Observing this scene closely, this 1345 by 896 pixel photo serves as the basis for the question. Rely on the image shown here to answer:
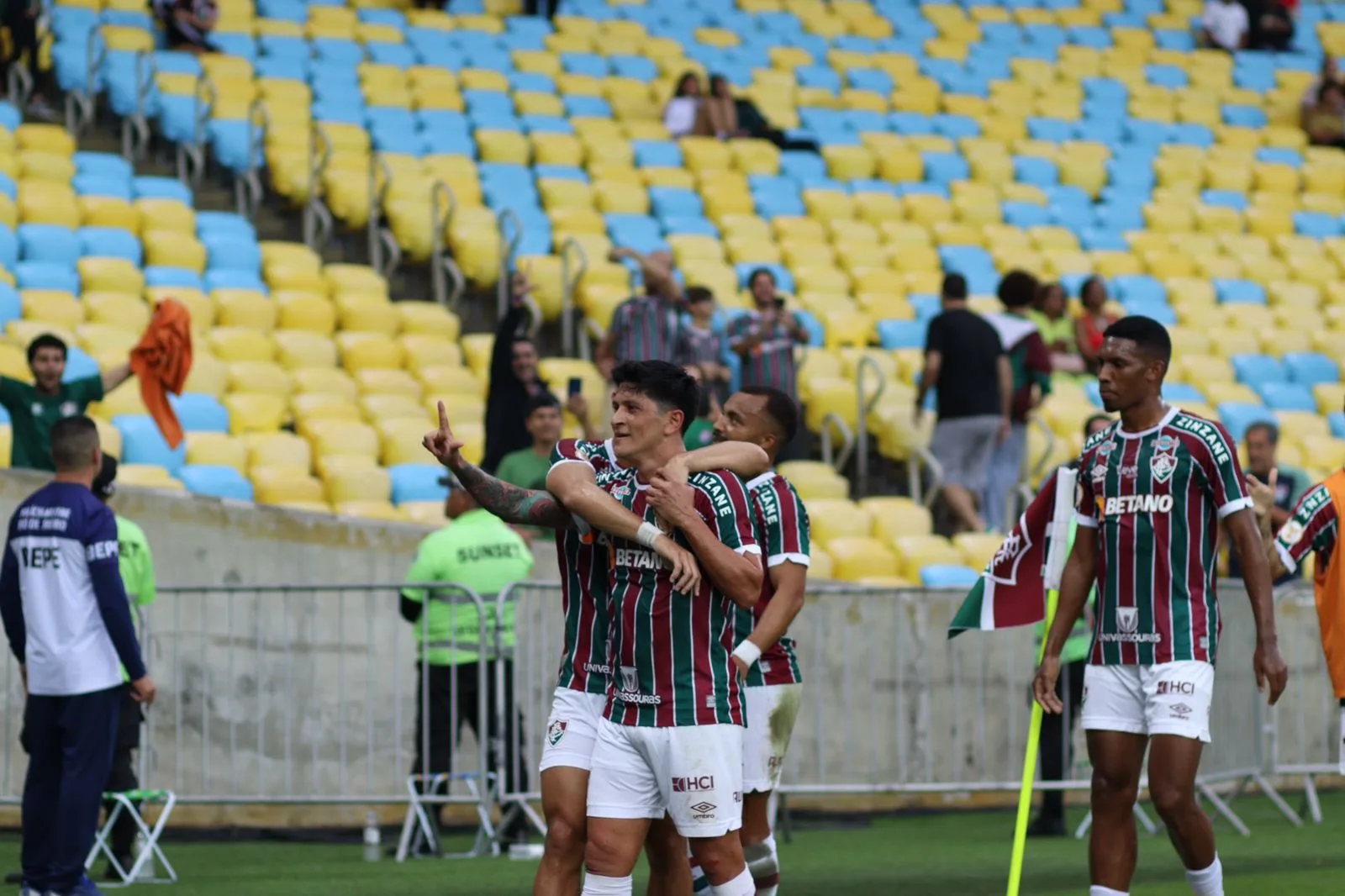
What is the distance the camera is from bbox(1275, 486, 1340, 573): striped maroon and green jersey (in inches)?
299

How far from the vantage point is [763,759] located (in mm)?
7816

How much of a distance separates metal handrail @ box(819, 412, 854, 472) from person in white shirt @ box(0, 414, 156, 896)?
726 cm

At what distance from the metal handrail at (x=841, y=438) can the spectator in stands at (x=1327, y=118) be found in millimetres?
10668

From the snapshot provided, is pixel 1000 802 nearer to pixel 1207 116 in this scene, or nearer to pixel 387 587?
pixel 387 587

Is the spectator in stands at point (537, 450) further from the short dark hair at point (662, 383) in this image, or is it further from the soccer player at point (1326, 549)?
the short dark hair at point (662, 383)

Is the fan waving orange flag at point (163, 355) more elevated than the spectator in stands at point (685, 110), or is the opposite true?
the spectator in stands at point (685, 110)

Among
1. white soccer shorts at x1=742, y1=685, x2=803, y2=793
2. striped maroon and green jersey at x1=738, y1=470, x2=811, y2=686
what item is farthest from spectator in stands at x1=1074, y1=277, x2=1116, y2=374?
striped maroon and green jersey at x1=738, y1=470, x2=811, y2=686

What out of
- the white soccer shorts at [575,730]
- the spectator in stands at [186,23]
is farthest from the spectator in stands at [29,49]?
the white soccer shorts at [575,730]

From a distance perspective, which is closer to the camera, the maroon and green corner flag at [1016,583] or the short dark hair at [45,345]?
the maroon and green corner flag at [1016,583]

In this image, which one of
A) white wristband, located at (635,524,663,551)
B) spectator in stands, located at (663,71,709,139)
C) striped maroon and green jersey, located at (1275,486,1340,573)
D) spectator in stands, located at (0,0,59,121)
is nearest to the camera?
white wristband, located at (635,524,663,551)

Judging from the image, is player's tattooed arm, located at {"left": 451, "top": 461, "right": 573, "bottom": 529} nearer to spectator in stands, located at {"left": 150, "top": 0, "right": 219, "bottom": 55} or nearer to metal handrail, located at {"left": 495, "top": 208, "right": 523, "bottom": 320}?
metal handrail, located at {"left": 495, "top": 208, "right": 523, "bottom": 320}

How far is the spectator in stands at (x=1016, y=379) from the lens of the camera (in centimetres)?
1484

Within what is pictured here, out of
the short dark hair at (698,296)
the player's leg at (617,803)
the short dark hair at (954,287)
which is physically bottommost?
the player's leg at (617,803)

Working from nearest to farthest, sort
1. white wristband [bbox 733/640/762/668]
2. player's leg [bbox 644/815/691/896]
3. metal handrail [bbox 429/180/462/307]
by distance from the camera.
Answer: player's leg [bbox 644/815/691/896] → white wristband [bbox 733/640/762/668] → metal handrail [bbox 429/180/462/307]
